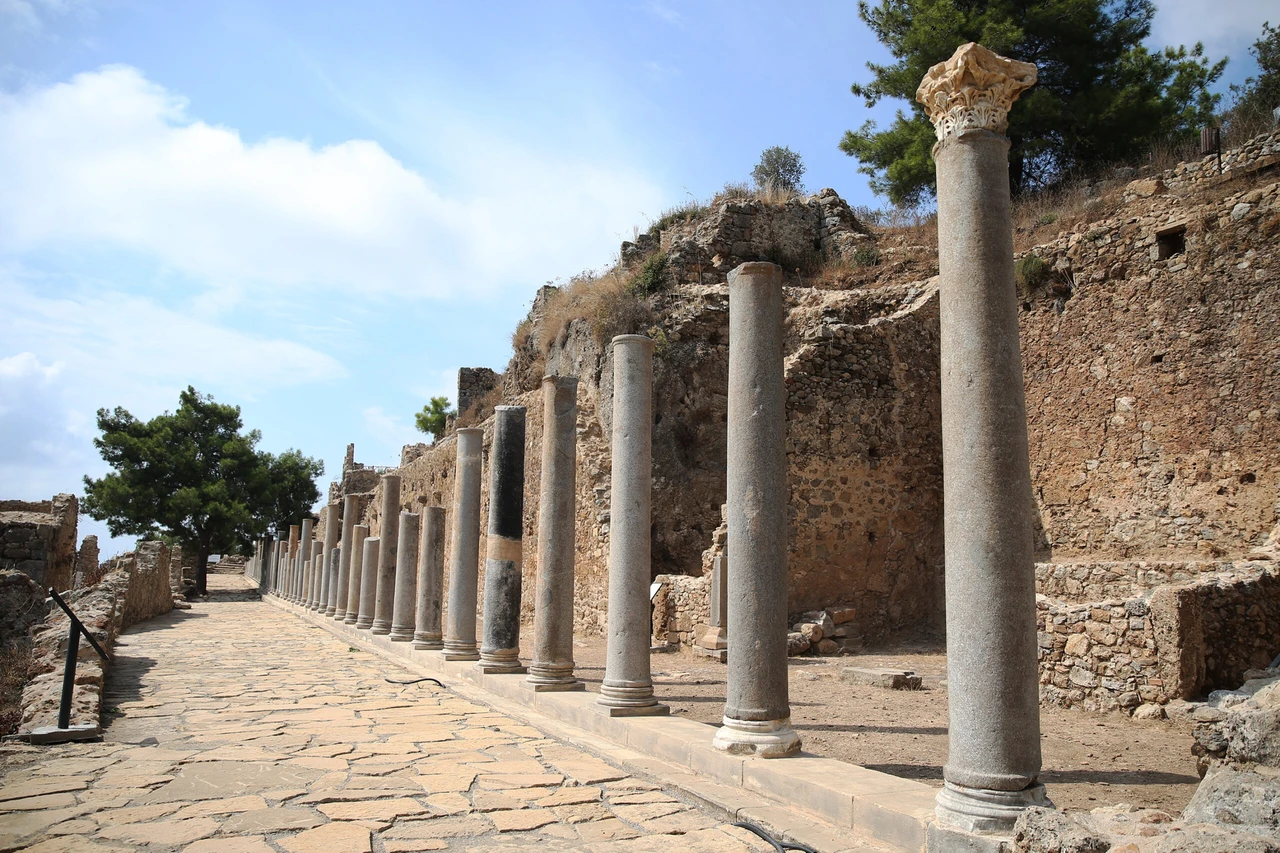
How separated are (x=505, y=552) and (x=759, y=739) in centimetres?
567

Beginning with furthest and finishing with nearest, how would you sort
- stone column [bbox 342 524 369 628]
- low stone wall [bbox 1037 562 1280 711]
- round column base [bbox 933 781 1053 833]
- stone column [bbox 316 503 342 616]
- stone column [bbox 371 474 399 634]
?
stone column [bbox 316 503 342 616] → stone column [bbox 342 524 369 628] → stone column [bbox 371 474 399 634] → low stone wall [bbox 1037 562 1280 711] → round column base [bbox 933 781 1053 833]

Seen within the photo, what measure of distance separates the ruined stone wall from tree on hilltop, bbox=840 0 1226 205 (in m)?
7.84

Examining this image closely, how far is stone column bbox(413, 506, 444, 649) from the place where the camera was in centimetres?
1374

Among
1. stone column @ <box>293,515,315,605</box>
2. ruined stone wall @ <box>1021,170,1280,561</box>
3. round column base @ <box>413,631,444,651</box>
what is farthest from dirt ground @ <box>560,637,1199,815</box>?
stone column @ <box>293,515,315,605</box>

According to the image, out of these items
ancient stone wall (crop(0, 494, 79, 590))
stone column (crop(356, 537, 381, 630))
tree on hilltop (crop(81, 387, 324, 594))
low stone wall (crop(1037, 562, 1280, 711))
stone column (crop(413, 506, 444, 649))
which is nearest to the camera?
low stone wall (crop(1037, 562, 1280, 711))

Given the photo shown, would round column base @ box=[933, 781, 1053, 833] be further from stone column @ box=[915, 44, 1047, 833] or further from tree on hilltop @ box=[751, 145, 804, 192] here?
tree on hilltop @ box=[751, 145, 804, 192]

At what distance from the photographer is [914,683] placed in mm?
10055

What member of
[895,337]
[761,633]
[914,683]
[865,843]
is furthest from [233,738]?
[895,337]

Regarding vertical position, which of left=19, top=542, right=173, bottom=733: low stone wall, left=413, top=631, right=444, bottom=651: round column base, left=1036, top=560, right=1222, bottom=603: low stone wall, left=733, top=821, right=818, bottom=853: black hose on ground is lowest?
left=413, top=631, right=444, bottom=651: round column base

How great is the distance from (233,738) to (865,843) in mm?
5039

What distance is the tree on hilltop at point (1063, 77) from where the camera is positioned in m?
20.8

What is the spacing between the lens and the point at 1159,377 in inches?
517

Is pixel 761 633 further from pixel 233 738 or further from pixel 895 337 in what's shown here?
pixel 895 337

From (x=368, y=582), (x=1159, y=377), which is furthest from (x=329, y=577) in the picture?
(x=1159, y=377)
